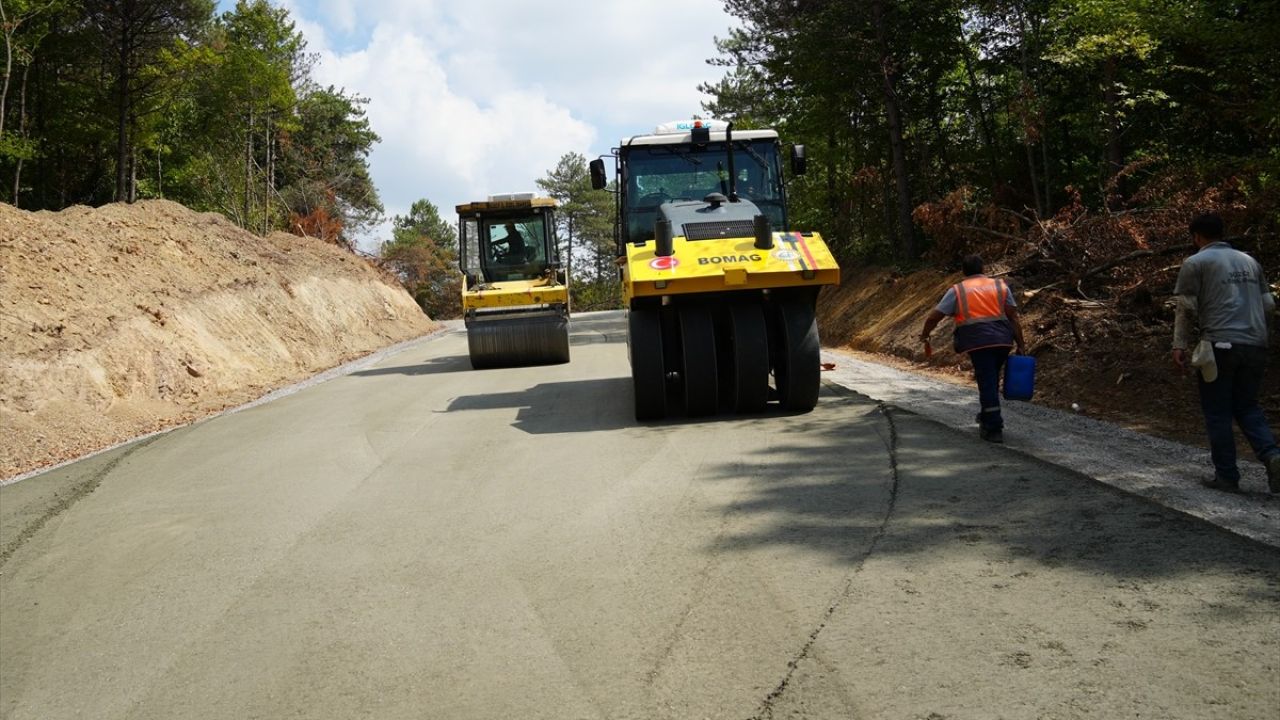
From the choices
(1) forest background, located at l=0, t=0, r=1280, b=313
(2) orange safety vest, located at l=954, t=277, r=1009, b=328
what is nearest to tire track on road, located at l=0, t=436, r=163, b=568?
(2) orange safety vest, located at l=954, t=277, r=1009, b=328

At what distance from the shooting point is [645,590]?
5.40 m

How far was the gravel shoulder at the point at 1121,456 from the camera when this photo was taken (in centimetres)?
603

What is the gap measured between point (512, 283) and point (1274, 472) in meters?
14.8

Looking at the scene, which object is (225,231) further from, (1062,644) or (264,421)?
(1062,644)

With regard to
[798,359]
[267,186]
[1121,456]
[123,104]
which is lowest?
[1121,456]

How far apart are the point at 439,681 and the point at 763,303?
7.26 m

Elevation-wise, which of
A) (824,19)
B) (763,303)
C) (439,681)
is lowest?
(439,681)

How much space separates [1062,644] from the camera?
422 centimetres

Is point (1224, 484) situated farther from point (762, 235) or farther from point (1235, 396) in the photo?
point (762, 235)

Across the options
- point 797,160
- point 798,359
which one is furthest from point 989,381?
point 797,160

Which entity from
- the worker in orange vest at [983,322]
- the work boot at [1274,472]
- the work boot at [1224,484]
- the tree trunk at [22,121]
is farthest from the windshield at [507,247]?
the tree trunk at [22,121]

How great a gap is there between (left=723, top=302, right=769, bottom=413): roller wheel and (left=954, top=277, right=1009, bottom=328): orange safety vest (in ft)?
7.29

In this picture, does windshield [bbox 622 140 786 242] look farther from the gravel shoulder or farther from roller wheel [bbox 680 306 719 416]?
the gravel shoulder

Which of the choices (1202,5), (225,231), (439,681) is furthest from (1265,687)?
(225,231)
